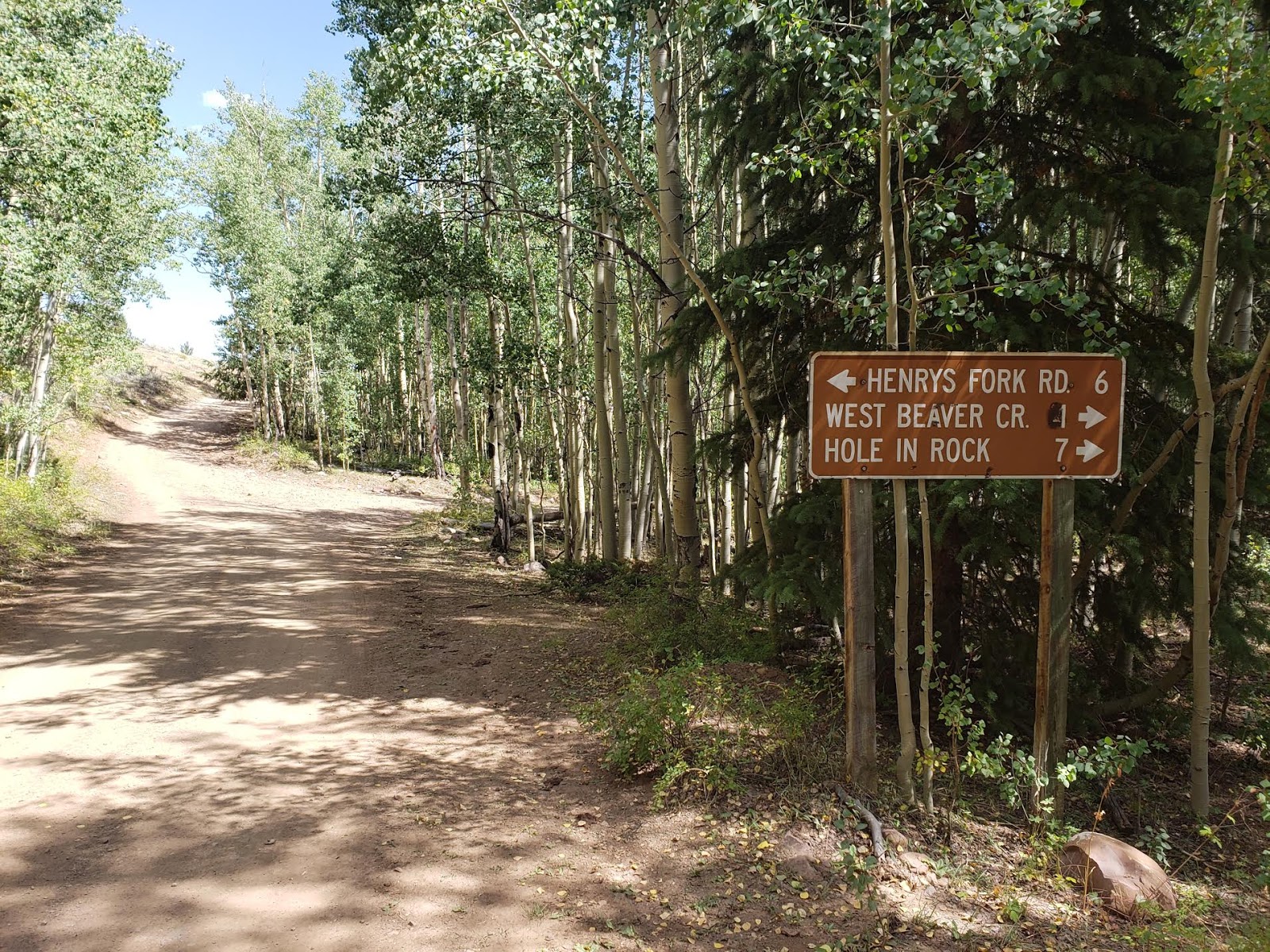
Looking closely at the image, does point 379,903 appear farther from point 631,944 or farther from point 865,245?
point 865,245

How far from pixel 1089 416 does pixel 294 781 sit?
5139mm

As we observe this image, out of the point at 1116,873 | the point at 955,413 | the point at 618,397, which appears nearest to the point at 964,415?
the point at 955,413

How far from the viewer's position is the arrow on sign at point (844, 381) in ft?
13.0

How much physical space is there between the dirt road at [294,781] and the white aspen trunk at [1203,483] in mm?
3227

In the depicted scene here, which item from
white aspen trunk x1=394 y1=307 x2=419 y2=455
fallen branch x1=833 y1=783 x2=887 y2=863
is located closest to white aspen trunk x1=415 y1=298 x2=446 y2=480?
white aspen trunk x1=394 y1=307 x2=419 y2=455

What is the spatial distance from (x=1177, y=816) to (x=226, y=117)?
3955cm

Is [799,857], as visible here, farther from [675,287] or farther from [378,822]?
[675,287]

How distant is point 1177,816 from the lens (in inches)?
201

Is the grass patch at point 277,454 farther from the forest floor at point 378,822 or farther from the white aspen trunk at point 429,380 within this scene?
the forest floor at point 378,822

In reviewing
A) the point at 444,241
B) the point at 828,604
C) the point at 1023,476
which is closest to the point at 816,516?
the point at 828,604

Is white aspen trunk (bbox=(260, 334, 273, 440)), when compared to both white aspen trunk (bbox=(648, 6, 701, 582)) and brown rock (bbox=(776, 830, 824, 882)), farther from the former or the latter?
brown rock (bbox=(776, 830, 824, 882))

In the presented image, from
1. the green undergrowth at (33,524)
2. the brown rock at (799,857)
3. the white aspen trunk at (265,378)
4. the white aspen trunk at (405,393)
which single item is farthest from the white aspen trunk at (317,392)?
the brown rock at (799,857)

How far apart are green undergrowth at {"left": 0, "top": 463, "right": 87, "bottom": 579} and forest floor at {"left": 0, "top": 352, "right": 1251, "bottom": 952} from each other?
11.5 feet

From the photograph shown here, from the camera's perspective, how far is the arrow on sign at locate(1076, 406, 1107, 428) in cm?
398
